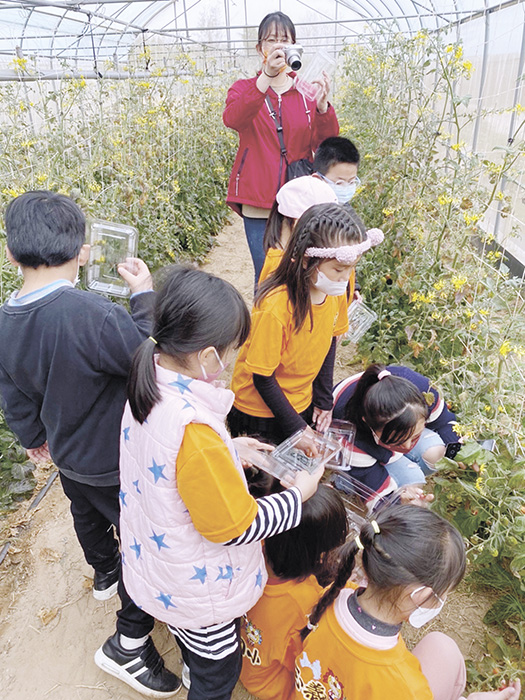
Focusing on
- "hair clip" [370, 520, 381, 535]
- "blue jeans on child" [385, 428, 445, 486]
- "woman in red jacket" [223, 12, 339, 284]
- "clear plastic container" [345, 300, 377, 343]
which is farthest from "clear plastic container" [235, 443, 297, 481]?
"woman in red jacket" [223, 12, 339, 284]

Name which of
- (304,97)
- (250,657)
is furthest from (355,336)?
(250,657)

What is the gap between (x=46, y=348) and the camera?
4.19ft

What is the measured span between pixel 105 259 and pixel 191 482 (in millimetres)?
1404

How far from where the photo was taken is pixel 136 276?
1.55 metres

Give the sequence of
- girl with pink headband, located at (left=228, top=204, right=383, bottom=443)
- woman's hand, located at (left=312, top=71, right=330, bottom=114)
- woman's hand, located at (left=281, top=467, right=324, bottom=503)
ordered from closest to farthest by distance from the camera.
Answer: woman's hand, located at (left=281, top=467, right=324, bottom=503) < girl with pink headband, located at (left=228, top=204, right=383, bottom=443) < woman's hand, located at (left=312, top=71, right=330, bottom=114)

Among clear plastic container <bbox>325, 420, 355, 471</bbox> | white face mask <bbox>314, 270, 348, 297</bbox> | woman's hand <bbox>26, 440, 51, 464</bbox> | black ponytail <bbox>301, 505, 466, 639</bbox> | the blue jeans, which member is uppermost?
white face mask <bbox>314, 270, 348, 297</bbox>

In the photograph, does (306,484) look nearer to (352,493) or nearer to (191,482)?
(191,482)

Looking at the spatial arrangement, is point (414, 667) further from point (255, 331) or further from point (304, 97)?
point (304, 97)

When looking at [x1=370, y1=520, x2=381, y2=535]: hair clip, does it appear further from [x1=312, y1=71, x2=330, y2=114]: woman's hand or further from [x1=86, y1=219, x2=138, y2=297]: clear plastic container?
[x1=312, y1=71, x2=330, y2=114]: woman's hand

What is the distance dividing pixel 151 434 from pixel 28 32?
9.63 metres

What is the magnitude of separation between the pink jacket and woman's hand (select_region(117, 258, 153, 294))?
45 centimetres

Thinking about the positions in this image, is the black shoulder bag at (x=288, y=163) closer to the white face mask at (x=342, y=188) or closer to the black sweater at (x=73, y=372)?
the white face mask at (x=342, y=188)

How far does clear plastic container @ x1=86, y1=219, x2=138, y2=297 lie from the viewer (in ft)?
6.92

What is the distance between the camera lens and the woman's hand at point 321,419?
7.14 feet
